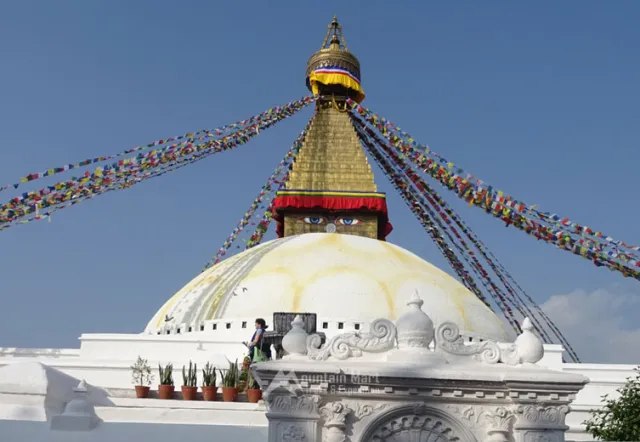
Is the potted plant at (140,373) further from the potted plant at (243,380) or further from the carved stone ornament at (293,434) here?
the carved stone ornament at (293,434)

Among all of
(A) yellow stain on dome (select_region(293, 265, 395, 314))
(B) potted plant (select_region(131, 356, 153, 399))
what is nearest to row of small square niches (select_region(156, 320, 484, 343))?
(A) yellow stain on dome (select_region(293, 265, 395, 314))

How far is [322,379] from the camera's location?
640 cm

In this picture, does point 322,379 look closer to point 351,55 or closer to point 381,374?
point 381,374

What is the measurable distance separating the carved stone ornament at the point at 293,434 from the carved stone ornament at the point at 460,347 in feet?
4.58

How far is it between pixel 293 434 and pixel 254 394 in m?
2.92

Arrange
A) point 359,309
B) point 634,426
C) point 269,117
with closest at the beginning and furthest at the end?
point 634,426 < point 359,309 < point 269,117

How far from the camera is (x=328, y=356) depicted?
21.6 ft

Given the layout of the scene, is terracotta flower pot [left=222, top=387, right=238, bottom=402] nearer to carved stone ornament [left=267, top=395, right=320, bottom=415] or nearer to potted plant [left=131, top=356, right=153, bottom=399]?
potted plant [left=131, top=356, right=153, bottom=399]

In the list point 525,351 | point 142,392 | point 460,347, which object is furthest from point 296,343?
point 142,392

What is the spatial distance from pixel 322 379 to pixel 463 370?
3.97 feet

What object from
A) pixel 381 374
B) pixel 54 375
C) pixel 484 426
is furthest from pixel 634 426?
pixel 54 375

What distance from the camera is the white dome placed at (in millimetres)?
15664

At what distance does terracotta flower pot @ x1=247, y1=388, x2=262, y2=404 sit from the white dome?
6090 mm

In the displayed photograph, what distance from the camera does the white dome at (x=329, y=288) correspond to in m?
15.7
